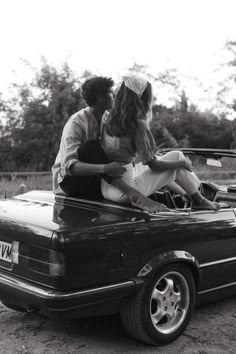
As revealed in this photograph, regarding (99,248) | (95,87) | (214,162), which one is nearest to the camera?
(99,248)

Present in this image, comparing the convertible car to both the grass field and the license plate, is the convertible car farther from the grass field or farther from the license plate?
the grass field

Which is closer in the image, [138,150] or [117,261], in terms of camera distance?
[117,261]

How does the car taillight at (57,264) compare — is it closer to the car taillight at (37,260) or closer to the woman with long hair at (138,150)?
the car taillight at (37,260)

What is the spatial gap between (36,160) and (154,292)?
13.4 m

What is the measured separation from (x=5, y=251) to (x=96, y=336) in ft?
2.95

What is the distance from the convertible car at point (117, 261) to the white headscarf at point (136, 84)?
0.86m

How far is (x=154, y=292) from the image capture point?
3.27 m

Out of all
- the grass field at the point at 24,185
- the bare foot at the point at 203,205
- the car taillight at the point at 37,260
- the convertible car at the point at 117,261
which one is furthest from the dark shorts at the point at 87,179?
the grass field at the point at 24,185

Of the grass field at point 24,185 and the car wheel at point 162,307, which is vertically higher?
the grass field at point 24,185

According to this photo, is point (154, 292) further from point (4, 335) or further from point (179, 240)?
point (4, 335)

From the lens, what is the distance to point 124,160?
3.61m

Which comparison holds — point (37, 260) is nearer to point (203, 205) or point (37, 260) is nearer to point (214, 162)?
point (203, 205)

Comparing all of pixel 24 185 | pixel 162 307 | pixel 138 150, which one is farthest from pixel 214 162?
pixel 24 185

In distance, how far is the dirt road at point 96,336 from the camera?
323 cm
